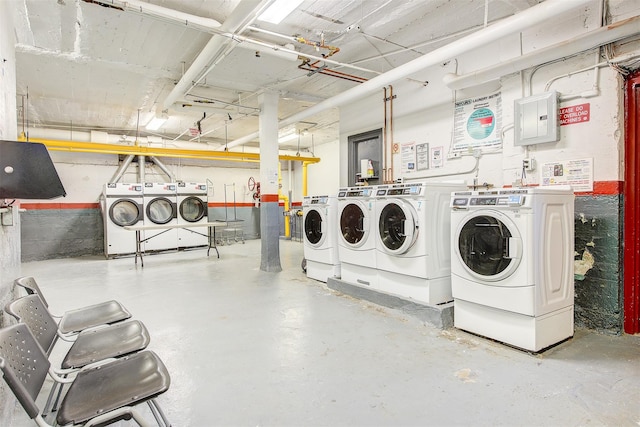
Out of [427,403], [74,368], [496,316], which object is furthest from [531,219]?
[74,368]

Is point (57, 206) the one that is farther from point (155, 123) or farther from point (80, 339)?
point (80, 339)

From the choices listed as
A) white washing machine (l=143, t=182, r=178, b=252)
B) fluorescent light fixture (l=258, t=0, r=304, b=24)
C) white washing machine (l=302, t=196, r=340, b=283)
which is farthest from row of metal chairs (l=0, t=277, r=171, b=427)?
white washing machine (l=143, t=182, r=178, b=252)

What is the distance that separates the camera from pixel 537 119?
316cm

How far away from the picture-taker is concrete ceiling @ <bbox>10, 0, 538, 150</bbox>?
3.23 meters

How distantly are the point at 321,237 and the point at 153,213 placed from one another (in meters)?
5.33

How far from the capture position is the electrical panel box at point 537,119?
10.0 ft

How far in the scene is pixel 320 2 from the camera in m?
3.18

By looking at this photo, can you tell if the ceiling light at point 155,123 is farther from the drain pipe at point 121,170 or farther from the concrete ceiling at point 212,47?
the drain pipe at point 121,170

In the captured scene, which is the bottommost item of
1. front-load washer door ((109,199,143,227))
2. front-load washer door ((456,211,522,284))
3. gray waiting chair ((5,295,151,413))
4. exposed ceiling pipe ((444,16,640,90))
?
gray waiting chair ((5,295,151,413))

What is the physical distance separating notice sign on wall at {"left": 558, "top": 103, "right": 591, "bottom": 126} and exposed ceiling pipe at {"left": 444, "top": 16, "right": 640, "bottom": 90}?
0.46 metres

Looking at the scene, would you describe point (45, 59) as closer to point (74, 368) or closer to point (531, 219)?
point (74, 368)

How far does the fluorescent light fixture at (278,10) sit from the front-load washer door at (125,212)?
19.3 ft

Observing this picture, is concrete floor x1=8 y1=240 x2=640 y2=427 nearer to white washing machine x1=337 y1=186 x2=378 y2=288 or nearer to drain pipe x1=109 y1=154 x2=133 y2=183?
white washing machine x1=337 y1=186 x2=378 y2=288

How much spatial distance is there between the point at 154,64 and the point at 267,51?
68.8 inches
